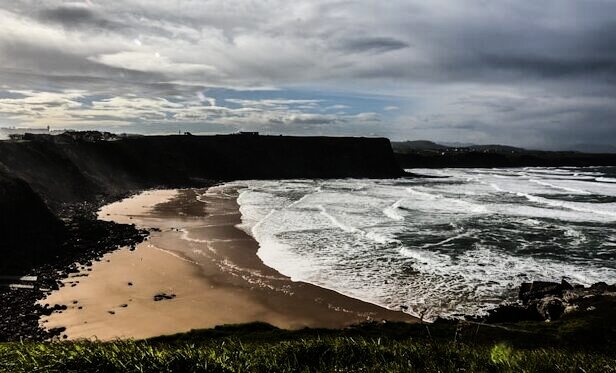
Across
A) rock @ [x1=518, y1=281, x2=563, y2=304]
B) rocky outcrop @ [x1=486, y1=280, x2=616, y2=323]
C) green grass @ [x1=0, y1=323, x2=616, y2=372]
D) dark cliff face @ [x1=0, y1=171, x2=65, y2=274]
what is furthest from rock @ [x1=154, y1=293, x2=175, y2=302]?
rock @ [x1=518, y1=281, x2=563, y2=304]

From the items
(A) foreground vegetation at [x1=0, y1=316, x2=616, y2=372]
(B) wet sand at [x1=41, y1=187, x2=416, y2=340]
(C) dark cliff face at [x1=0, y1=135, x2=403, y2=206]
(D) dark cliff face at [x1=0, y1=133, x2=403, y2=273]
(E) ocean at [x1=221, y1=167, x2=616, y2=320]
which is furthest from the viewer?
(C) dark cliff face at [x1=0, y1=135, x2=403, y2=206]

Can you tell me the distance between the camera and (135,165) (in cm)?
7400

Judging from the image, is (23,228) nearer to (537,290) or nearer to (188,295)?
(188,295)

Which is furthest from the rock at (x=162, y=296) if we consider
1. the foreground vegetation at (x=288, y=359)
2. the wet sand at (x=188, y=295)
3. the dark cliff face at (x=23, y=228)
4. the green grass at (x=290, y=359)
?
the green grass at (x=290, y=359)

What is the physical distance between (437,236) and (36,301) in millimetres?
23973

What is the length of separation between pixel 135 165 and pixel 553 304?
67783 mm

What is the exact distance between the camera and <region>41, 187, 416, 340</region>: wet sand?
17281 mm

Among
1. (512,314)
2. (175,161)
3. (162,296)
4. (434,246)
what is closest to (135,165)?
(175,161)

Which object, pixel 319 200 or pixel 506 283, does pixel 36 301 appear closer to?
pixel 506 283

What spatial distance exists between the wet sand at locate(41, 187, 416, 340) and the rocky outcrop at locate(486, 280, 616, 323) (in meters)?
3.48

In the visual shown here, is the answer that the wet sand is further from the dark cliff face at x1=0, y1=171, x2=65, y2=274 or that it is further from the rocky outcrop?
the rocky outcrop

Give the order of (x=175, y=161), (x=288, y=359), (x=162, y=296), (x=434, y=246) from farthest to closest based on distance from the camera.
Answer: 1. (x=175, y=161)
2. (x=434, y=246)
3. (x=162, y=296)
4. (x=288, y=359)

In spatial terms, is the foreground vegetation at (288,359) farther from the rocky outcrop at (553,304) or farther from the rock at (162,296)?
the rock at (162,296)

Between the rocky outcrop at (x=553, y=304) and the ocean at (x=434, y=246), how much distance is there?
1310 millimetres
